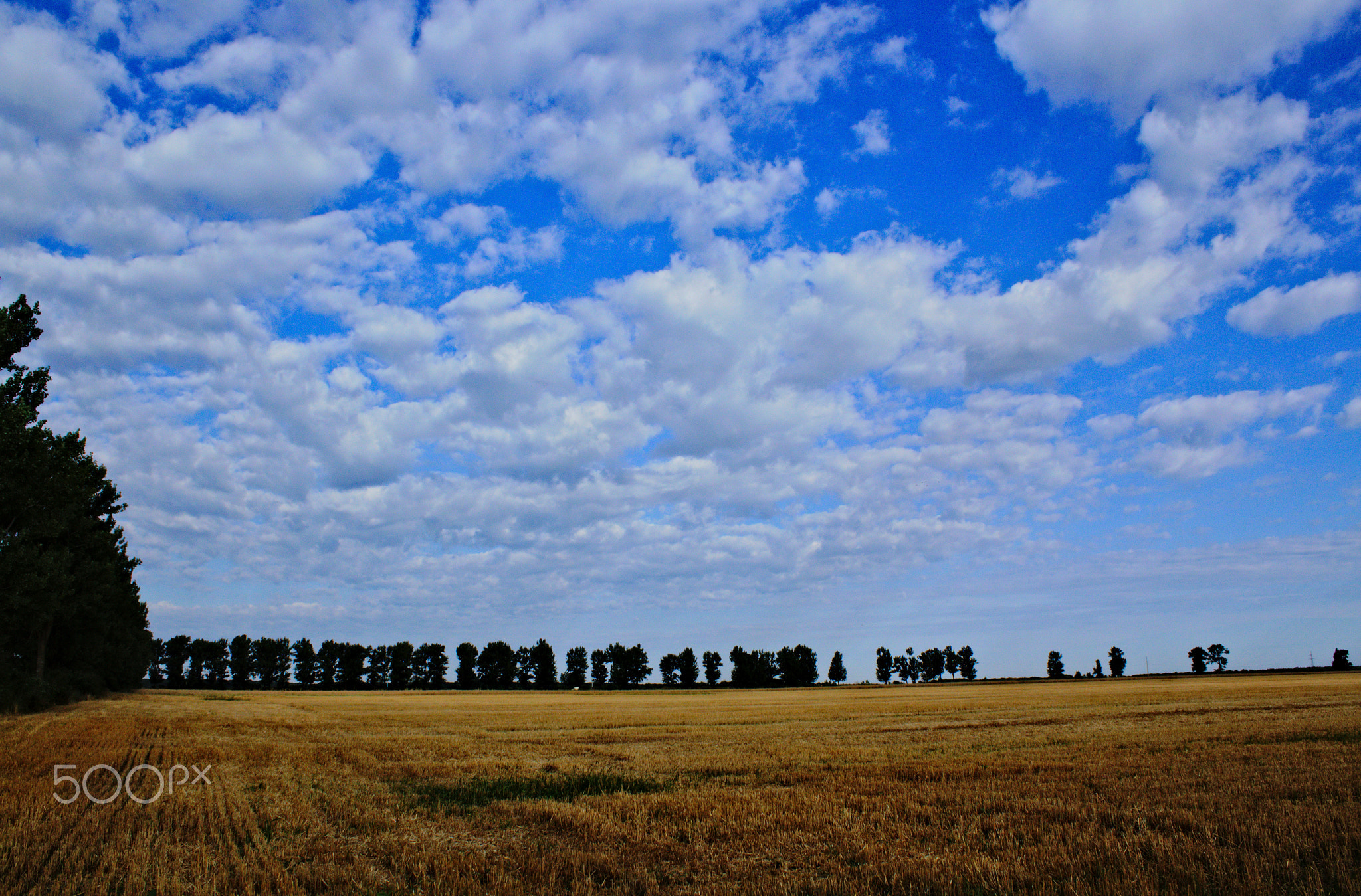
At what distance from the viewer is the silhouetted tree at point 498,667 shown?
16950 centimetres

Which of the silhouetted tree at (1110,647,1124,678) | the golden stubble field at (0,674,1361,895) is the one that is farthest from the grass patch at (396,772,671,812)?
the silhouetted tree at (1110,647,1124,678)

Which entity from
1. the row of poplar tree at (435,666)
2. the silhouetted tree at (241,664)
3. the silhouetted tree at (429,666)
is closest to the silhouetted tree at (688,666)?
the row of poplar tree at (435,666)

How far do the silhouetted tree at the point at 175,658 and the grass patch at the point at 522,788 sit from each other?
188m

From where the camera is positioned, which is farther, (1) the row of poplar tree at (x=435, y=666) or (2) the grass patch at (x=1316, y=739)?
(1) the row of poplar tree at (x=435, y=666)

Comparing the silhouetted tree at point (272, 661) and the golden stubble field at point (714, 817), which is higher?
the golden stubble field at point (714, 817)

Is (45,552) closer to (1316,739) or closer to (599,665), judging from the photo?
(1316,739)

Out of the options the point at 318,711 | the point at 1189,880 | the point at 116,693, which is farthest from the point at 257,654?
the point at 1189,880

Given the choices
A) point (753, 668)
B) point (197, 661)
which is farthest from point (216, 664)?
point (753, 668)

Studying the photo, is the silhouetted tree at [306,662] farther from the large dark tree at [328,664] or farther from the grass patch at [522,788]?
the grass patch at [522,788]

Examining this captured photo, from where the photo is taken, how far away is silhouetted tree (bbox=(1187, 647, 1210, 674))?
180500mm

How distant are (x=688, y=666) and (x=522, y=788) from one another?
165 meters

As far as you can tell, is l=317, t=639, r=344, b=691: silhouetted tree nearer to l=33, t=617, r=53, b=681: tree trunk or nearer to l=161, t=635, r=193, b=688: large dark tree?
l=161, t=635, r=193, b=688: large dark tree

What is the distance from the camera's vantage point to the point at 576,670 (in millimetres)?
172000

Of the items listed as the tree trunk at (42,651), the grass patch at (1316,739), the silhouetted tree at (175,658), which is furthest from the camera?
the silhouetted tree at (175,658)
